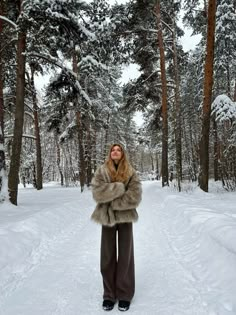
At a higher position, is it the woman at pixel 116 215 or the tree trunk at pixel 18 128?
the tree trunk at pixel 18 128

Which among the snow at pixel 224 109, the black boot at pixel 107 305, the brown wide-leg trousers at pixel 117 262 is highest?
the snow at pixel 224 109

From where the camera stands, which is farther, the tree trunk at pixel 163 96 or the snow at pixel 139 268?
the tree trunk at pixel 163 96

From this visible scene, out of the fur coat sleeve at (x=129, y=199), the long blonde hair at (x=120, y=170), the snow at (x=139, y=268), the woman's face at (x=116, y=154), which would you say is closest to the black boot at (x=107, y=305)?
the snow at (x=139, y=268)

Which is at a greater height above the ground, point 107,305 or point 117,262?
point 117,262

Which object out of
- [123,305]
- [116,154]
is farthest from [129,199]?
[123,305]

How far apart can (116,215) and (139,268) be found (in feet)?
5.52

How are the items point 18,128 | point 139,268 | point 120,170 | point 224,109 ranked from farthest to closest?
point 224,109
point 18,128
point 139,268
point 120,170

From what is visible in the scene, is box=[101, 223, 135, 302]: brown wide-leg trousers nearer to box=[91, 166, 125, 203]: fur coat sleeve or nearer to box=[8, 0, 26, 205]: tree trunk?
box=[91, 166, 125, 203]: fur coat sleeve

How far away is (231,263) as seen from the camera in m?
4.60

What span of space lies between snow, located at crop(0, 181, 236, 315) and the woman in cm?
32

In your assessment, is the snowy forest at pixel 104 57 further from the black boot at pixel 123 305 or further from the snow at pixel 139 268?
the black boot at pixel 123 305

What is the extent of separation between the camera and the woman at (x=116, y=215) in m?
4.22

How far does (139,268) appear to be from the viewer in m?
5.46

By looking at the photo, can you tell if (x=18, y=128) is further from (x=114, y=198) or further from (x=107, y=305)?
(x=107, y=305)
